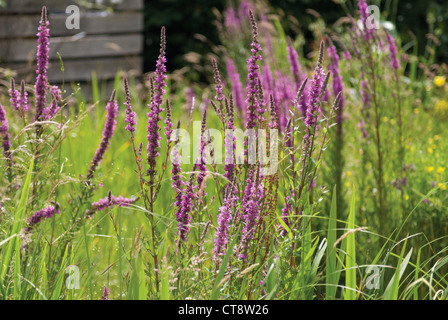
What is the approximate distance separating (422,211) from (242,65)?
2.23m

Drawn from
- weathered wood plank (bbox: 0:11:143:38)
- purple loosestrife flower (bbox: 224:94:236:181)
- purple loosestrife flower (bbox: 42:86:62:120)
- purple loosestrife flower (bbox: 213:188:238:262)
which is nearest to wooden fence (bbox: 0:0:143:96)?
weathered wood plank (bbox: 0:11:143:38)

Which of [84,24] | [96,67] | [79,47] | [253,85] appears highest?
[84,24]

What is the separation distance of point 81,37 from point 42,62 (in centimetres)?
424

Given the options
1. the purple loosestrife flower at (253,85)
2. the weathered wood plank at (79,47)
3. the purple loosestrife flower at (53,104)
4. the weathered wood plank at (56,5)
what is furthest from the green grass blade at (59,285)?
the weathered wood plank at (56,5)

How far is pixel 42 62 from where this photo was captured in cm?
158

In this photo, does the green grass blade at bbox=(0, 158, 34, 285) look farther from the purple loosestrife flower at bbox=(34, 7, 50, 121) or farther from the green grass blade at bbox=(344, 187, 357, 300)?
the green grass blade at bbox=(344, 187, 357, 300)

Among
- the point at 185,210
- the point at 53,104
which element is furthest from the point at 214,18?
the point at 185,210

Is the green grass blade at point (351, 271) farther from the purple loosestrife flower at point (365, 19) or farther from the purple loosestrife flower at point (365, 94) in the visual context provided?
the purple loosestrife flower at point (365, 19)

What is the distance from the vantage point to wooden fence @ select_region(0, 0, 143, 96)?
206 inches

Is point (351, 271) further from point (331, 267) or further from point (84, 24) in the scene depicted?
point (84, 24)

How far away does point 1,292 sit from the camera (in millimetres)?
1452

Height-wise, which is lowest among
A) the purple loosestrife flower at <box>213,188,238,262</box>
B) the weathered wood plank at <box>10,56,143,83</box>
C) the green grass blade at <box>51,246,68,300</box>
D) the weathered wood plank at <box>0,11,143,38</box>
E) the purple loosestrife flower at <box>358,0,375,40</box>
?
the green grass blade at <box>51,246,68,300</box>
